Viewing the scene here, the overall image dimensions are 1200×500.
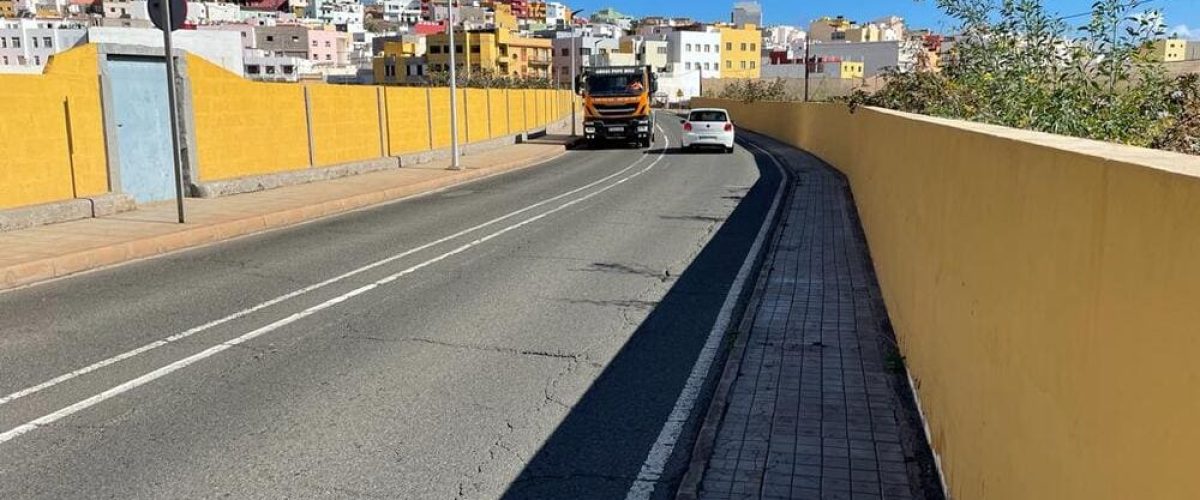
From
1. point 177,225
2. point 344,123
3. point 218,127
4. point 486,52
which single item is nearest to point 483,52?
point 486,52

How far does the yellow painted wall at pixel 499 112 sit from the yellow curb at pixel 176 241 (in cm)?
1711

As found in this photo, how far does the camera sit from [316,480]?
14.9 ft

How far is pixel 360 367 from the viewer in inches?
254

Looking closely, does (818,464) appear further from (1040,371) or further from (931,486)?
(1040,371)

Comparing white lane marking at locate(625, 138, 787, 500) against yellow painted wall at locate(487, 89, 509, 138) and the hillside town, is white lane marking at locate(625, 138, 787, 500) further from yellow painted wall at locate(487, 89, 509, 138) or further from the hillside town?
the hillside town

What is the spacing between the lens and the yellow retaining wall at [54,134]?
12.1m

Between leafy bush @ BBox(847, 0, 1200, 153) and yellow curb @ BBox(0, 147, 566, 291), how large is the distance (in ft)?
32.5

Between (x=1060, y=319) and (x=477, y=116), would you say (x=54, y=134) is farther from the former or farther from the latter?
(x=477, y=116)

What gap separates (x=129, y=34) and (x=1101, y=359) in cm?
4522

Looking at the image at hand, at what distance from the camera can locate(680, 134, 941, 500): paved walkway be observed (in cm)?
447

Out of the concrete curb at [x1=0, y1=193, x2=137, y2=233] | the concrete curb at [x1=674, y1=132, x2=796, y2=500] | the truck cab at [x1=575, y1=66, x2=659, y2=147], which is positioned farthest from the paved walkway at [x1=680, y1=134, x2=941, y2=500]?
the truck cab at [x1=575, y1=66, x2=659, y2=147]

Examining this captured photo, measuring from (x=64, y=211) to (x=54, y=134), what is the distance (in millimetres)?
1155

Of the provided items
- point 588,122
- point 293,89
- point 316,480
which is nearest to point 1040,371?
point 316,480

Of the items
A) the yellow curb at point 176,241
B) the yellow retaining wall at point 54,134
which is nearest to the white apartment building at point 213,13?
the yellow curb at point 176,241
